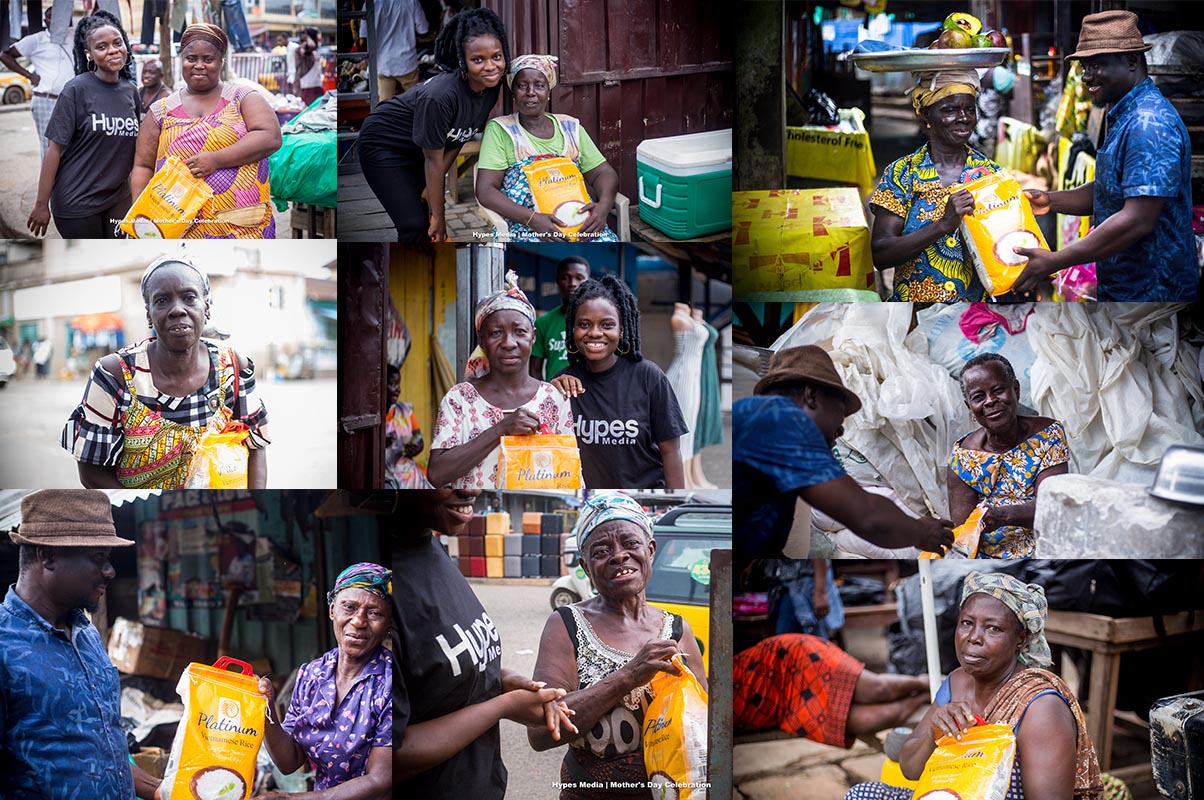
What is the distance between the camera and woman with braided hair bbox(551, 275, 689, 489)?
429 cm

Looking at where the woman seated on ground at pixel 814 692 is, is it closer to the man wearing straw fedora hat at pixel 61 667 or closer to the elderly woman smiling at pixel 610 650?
the elderly woman smiling at pixel 610 650

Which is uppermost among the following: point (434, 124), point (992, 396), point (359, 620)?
point (434, 124)

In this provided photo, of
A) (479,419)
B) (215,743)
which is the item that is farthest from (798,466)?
(215,743)

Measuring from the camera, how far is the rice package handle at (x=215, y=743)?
413cm

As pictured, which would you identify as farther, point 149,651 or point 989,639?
point 149,651

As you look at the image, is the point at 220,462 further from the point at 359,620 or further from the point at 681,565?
the point at 681,565

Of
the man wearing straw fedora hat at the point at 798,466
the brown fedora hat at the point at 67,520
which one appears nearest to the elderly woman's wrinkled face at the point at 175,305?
the brown fedora hat at the point at 67,520

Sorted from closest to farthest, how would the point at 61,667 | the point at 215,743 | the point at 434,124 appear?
the point at 61,667, the point at 215,743, the point at 434,124

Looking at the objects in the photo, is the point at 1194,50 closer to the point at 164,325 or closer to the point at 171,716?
the point at 164,325

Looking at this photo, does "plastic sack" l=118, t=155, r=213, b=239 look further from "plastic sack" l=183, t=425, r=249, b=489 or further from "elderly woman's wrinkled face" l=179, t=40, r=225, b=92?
"plastic sack" l=183, t=425, r=249, b=489

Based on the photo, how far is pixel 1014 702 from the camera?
4.06 meters

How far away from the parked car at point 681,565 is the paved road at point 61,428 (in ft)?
2.95

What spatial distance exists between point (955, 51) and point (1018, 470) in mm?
1495

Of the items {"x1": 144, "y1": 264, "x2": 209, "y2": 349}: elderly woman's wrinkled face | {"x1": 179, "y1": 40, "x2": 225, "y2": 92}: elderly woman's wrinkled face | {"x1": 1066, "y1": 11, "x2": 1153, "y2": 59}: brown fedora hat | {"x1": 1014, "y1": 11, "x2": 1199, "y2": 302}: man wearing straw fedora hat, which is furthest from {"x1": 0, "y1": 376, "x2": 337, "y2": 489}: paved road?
{"x1": 1066, "y1": 11, "x2": 1153, "y2": 59}: brown fedora hat
